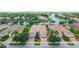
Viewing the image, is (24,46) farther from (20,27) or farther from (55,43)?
(55,43)

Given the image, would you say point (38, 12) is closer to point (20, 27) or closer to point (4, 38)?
point (20, 27)

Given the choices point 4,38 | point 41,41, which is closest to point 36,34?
point 41,41

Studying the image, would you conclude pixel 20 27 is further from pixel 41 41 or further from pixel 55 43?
pixel 55 43

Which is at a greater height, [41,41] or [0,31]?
[0,31]
